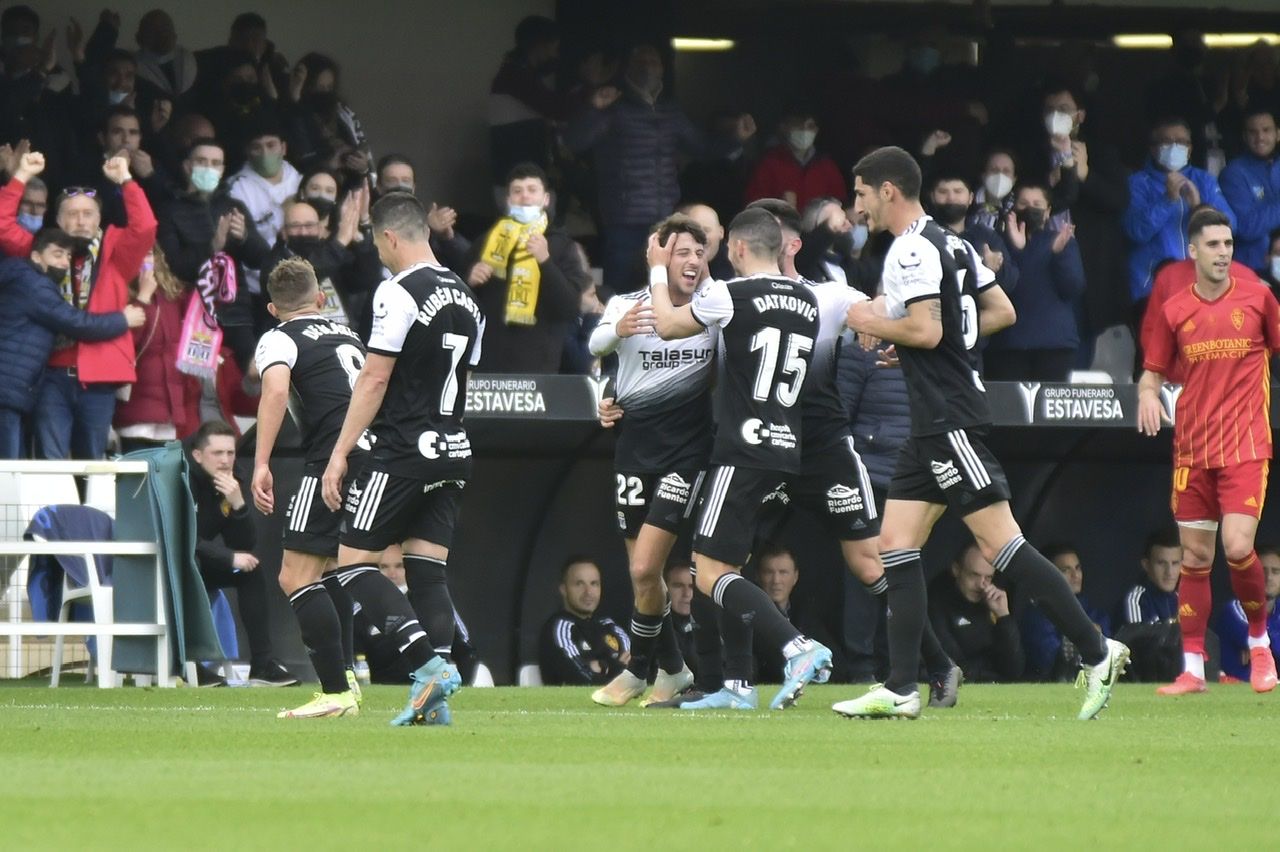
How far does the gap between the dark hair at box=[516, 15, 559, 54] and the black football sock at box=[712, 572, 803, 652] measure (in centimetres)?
679

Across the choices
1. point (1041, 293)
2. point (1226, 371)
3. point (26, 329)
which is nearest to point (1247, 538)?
point (1226, 371)

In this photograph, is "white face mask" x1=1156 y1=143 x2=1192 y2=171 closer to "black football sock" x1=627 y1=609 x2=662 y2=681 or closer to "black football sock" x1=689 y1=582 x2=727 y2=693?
"black football sock" x1=689 y1=582 x2=727 y2=693

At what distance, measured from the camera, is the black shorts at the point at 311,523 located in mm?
9266

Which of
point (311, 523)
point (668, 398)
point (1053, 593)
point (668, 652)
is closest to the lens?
point (1053, 593)

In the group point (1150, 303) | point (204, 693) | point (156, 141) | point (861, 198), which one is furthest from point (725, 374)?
point (1150, 303)

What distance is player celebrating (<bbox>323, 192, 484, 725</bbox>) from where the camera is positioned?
8.25m

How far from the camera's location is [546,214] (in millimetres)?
13719

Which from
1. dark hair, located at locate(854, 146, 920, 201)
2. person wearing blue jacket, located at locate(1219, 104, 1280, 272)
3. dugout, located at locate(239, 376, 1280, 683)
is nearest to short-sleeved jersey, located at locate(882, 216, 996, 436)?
dark hair, located at locate(854, 146, 920, 201)

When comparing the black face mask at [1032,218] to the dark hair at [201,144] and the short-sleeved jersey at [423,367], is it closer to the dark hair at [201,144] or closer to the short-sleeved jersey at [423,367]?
the dark hair at [201,144]

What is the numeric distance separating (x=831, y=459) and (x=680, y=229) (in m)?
1.21

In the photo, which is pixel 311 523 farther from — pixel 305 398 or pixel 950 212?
pixel 950 212

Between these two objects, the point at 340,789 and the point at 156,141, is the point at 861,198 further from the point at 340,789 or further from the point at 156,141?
the point at 156,141

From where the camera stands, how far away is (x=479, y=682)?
13312 mm

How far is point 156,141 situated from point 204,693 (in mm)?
3966
